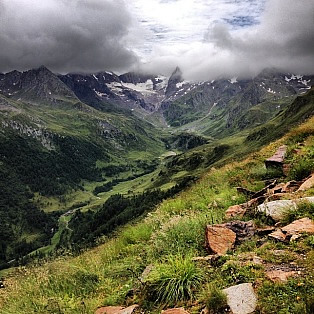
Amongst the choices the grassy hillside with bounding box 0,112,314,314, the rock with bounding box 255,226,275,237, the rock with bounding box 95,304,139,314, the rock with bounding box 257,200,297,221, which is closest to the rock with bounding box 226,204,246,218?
→ the grassy hillside with bounding box 0,112,314,314

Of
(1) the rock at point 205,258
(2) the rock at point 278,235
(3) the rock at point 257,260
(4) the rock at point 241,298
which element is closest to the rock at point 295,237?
(2) the rock at point 278,235

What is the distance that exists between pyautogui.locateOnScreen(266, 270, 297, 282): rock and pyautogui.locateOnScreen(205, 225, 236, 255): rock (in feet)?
6.92

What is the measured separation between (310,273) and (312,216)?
11.3 ft

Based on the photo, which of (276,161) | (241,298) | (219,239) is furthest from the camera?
(276,161)

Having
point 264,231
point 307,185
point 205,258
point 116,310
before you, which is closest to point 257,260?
point 205,258

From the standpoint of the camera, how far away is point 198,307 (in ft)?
25.6

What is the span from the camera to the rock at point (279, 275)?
25.0ft

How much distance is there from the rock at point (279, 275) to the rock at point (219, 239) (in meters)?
2.11

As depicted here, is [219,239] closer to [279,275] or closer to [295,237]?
[295,237]

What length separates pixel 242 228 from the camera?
440 inches

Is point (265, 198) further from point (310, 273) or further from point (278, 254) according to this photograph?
point (310, 273)

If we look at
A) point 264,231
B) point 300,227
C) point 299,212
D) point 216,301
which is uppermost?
point 299,212

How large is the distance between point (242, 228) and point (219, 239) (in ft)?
3.49

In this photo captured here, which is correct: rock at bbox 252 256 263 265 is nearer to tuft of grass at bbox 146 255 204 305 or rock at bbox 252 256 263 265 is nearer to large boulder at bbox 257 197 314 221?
tuft of grass at bbox 146 255 204 305
